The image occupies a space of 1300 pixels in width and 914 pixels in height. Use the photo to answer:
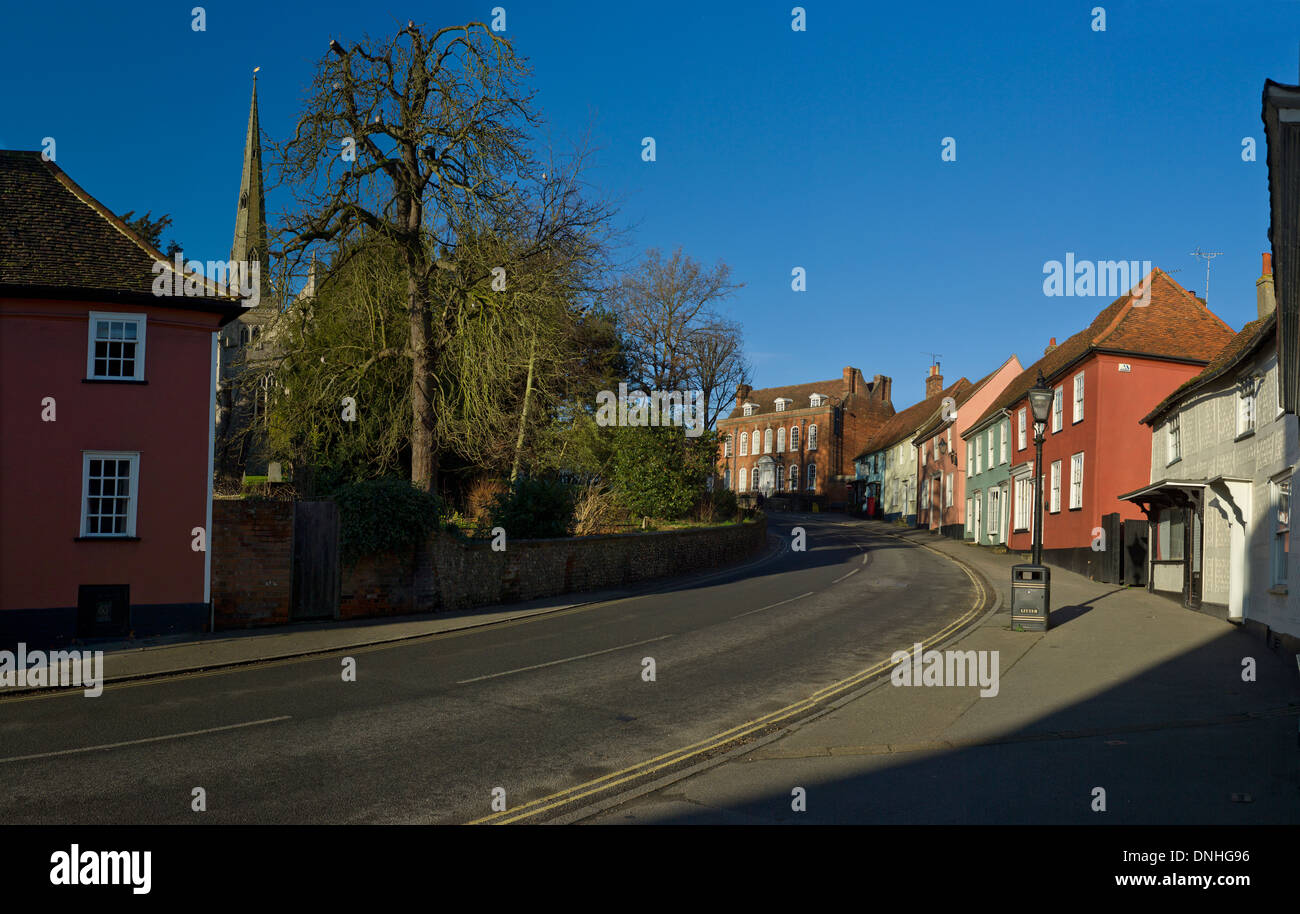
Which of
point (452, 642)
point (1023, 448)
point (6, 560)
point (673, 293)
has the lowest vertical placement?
point (452, 642)

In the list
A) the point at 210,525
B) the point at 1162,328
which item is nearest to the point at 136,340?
the point at 210,525

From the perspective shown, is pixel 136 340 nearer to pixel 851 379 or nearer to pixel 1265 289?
pixel 1265 289

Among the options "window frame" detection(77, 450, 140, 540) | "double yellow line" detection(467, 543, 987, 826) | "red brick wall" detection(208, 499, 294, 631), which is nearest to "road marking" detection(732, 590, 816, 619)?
"double yellow line" detection(467, 543, 987, 826)

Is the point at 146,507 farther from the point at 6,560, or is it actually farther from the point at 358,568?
the point at 358,568

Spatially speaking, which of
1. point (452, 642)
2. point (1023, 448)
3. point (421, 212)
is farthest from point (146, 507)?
point (1023, 448)

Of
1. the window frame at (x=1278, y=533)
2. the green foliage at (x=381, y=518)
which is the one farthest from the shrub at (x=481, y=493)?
the window frame at (x=1278, y=533)

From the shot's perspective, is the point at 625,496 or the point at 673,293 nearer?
the point at 625,496

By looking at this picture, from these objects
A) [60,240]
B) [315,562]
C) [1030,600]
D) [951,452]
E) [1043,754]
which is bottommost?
[1043,754]

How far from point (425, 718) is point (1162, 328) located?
93.5 feet

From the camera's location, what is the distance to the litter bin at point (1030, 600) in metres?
17.4

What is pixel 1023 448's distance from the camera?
36.9m

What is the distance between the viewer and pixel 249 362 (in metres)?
25.0
